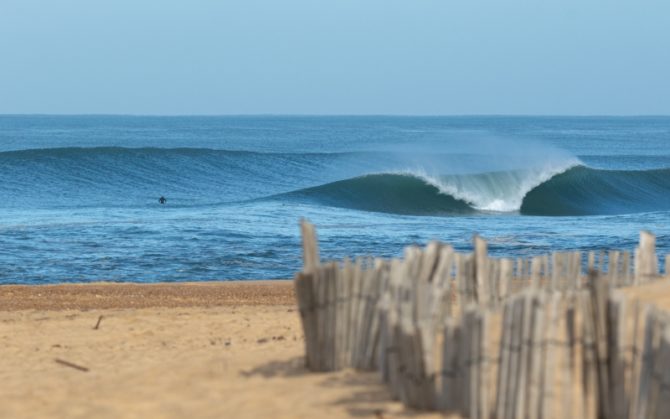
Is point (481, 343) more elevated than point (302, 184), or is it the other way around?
point (481, 343)

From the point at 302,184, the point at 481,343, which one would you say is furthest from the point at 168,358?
the point at 302,184

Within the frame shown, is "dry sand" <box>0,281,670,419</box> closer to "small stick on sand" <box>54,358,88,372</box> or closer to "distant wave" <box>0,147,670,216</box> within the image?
"small stick on sand" <box>54,358,88,372</box>

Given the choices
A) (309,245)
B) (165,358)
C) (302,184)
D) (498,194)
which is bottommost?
(302,184)

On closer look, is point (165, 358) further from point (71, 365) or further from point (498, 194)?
point (498, 194)

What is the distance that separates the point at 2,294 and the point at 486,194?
27.5m

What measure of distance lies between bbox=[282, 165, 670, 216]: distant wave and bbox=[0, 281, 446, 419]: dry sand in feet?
74.2

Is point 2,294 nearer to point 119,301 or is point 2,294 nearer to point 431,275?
point 119,301

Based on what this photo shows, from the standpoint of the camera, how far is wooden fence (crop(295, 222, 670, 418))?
6.79 m

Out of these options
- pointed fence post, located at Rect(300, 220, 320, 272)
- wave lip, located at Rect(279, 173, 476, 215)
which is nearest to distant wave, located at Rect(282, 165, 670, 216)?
wave lip, located at Rect(279, 173, 476, 215)

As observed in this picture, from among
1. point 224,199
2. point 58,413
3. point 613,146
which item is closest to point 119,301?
point 58,413

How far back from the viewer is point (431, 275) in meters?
8.45

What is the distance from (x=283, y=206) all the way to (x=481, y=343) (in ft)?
94.0

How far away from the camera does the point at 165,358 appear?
1072 centimetres

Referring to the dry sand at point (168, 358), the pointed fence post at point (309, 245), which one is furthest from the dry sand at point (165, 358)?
the pointed fence post at point (309, 245)
